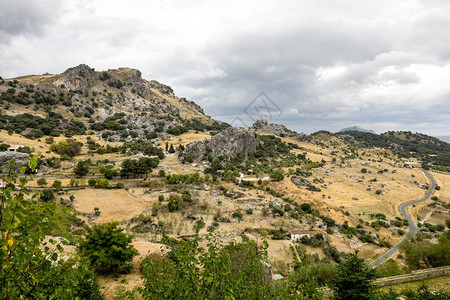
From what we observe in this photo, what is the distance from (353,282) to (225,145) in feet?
195

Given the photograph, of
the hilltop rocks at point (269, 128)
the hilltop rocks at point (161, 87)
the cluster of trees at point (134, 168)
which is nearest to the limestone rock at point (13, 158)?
the cluster of trees at point (134, 168)

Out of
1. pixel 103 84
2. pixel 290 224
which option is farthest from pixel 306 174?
pixel 103 84

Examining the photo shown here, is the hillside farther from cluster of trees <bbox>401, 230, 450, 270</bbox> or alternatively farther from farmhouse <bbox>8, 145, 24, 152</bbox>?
cluster of trees <bbox>401, 230, 450, 270</bbox>

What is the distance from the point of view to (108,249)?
42.0 feet

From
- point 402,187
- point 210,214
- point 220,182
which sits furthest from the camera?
point 402,187

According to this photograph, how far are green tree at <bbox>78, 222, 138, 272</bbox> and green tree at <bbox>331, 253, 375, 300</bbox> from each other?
38.4ft

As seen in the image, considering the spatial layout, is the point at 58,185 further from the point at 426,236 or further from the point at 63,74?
the point at 63,74

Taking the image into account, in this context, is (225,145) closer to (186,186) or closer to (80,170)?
(186,186)

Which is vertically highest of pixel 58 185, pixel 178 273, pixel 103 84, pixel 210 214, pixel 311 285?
pixel 103 84

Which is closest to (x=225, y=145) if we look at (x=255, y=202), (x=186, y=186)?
(x=186, y=186)

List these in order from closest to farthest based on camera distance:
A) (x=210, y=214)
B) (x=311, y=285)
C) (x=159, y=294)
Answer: (x=159, y=294) < (x=311, y=285) < (x=210, y=214)

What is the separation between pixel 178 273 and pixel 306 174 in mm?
62814

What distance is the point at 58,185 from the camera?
32.2 meters

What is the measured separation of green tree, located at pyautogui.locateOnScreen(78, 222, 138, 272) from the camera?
1253 centimetres
